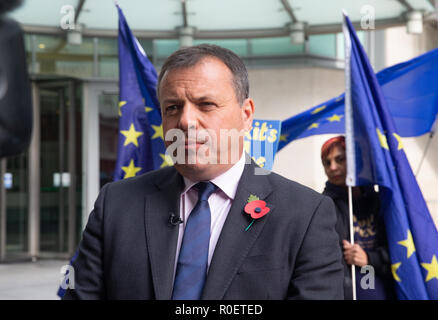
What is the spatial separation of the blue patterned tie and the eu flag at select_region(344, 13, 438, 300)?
2.26 meters

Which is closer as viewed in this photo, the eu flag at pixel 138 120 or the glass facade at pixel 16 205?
the eu flag at pixel 138 120

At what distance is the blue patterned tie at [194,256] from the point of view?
1743mm

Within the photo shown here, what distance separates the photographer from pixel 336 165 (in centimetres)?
417

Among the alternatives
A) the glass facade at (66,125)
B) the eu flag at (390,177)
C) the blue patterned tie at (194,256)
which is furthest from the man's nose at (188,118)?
the glass facade at (66,125)

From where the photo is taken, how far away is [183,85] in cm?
183

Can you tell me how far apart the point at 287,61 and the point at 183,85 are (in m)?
8.65

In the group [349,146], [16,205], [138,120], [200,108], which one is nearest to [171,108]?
[200,108]

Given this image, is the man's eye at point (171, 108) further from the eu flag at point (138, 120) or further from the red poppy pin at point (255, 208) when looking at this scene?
the eu flag at point (138, 120)

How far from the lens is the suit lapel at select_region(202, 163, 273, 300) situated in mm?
1700

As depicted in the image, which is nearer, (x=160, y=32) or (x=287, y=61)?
(x=160, y=32)

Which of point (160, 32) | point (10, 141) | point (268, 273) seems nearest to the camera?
point (10, 141)

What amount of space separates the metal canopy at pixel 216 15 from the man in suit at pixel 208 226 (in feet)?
18.0
